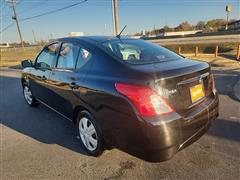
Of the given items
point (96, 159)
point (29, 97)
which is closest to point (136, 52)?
point (96, 159)

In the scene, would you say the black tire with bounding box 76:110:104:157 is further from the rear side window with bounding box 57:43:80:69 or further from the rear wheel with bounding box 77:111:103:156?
the rear side window with bounding box 57:43:80:69

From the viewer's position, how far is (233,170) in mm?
2498

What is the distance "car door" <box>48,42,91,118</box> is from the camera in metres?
2.99

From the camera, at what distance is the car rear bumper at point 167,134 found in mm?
2088

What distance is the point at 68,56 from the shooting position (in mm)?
3357

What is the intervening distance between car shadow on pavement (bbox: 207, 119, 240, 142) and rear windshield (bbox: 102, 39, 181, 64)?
1424mm

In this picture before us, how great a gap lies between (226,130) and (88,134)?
2.27 m

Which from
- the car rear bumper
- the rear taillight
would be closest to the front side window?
the rear taillight

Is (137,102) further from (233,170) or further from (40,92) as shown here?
(40,92)

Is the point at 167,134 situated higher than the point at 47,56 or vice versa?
the point at 47,56

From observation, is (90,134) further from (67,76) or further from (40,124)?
(40,124)

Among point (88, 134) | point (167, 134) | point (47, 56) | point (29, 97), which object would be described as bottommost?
point (29, 97)

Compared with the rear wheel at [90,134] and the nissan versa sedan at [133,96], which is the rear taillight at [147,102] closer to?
the nissan versa sedan at [133,96]

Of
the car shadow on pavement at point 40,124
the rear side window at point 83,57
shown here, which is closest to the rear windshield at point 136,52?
the rear side window at point 83,57
